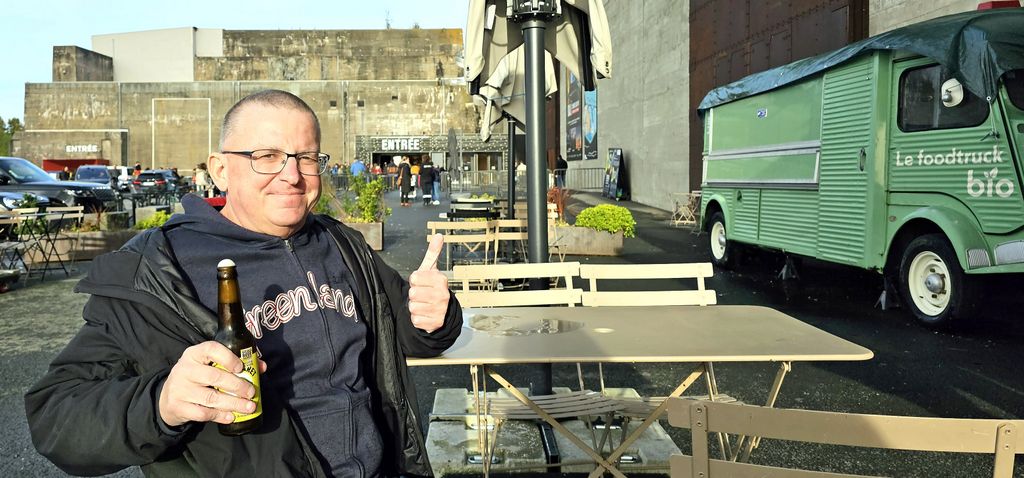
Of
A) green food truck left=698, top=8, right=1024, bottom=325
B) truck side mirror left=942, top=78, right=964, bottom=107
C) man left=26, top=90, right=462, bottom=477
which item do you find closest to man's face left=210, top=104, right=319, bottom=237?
man left=26, top=90, right=462, bottom=477

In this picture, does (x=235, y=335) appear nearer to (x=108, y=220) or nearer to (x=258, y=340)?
(x=258, y=340)

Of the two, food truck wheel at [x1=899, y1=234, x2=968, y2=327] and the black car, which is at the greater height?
the black car

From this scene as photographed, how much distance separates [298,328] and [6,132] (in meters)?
113

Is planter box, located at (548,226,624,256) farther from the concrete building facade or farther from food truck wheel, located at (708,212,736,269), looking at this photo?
the concrete building facade

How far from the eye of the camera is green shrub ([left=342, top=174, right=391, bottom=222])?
13.6 meters

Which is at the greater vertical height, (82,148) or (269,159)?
(82,148)

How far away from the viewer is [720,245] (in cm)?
1223

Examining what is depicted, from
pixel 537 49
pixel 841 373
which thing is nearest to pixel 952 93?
pixel 841 373

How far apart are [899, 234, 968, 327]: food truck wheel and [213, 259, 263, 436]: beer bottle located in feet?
21.7

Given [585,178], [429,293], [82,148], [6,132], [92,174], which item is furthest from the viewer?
[6,132]

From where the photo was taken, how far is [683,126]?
70.2ft

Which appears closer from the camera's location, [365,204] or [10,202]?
[10,202]

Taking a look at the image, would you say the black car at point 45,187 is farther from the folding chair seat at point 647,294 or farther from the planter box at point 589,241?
the folding chair seat at point 647,294

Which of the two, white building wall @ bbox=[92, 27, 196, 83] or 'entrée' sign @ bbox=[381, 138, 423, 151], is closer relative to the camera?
'entrée' sign @ bbox=[381, 138, 423, 151]
